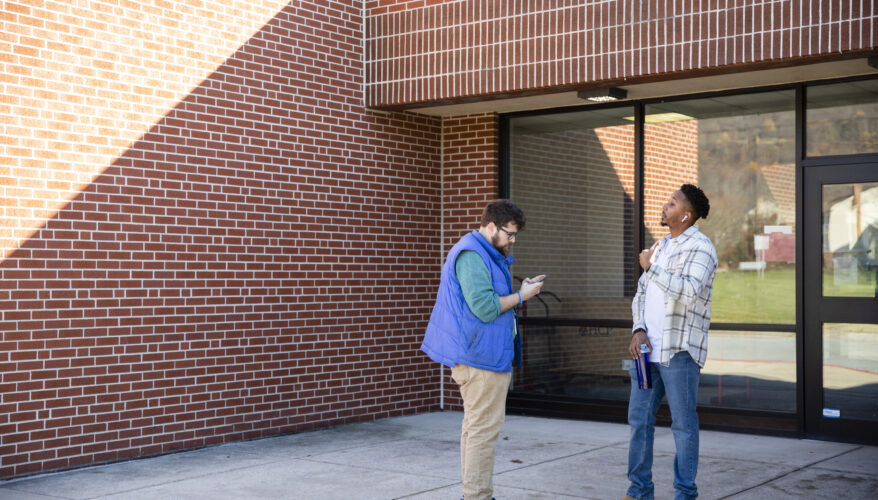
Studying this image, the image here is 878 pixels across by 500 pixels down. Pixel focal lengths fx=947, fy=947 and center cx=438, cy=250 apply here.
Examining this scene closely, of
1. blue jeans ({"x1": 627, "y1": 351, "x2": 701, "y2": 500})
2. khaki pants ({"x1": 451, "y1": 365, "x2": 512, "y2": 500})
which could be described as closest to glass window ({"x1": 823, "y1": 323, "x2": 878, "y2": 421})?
blue jeans ({"x1": 627, "y1": 351, "x2": 701, "y2": 500})

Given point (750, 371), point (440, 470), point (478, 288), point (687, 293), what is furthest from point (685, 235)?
point (750, 371)

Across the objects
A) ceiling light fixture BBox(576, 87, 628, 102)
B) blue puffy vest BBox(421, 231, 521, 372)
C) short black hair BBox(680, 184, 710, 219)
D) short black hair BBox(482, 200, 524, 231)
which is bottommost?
blue puffy vest BBox(421, 231, 521, 372)

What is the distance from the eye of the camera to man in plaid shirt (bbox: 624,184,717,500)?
5066mm

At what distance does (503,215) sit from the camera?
5.05m

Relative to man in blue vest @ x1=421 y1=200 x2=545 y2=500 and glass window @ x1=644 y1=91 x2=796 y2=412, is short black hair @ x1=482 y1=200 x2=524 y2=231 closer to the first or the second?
man in blue vest @ x1=421 y1=200 x2=545 y2=500

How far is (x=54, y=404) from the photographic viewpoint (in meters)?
6.59

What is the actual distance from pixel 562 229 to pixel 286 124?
2.83m

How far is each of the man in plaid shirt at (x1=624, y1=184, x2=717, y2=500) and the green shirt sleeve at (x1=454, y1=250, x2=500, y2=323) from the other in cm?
87

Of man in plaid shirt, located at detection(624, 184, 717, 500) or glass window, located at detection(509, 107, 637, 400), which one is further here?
glass window, located at detection(509, 107, 637, 400)

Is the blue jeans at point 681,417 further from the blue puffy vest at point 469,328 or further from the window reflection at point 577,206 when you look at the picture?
the window reflection at point 577,206

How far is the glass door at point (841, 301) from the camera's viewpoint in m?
7.43

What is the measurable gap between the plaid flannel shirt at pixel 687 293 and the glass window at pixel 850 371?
113 inches

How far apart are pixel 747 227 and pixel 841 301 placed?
0.99 metres

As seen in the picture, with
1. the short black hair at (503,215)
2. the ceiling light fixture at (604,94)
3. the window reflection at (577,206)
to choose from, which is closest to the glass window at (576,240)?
the window reflection at (577,206)
